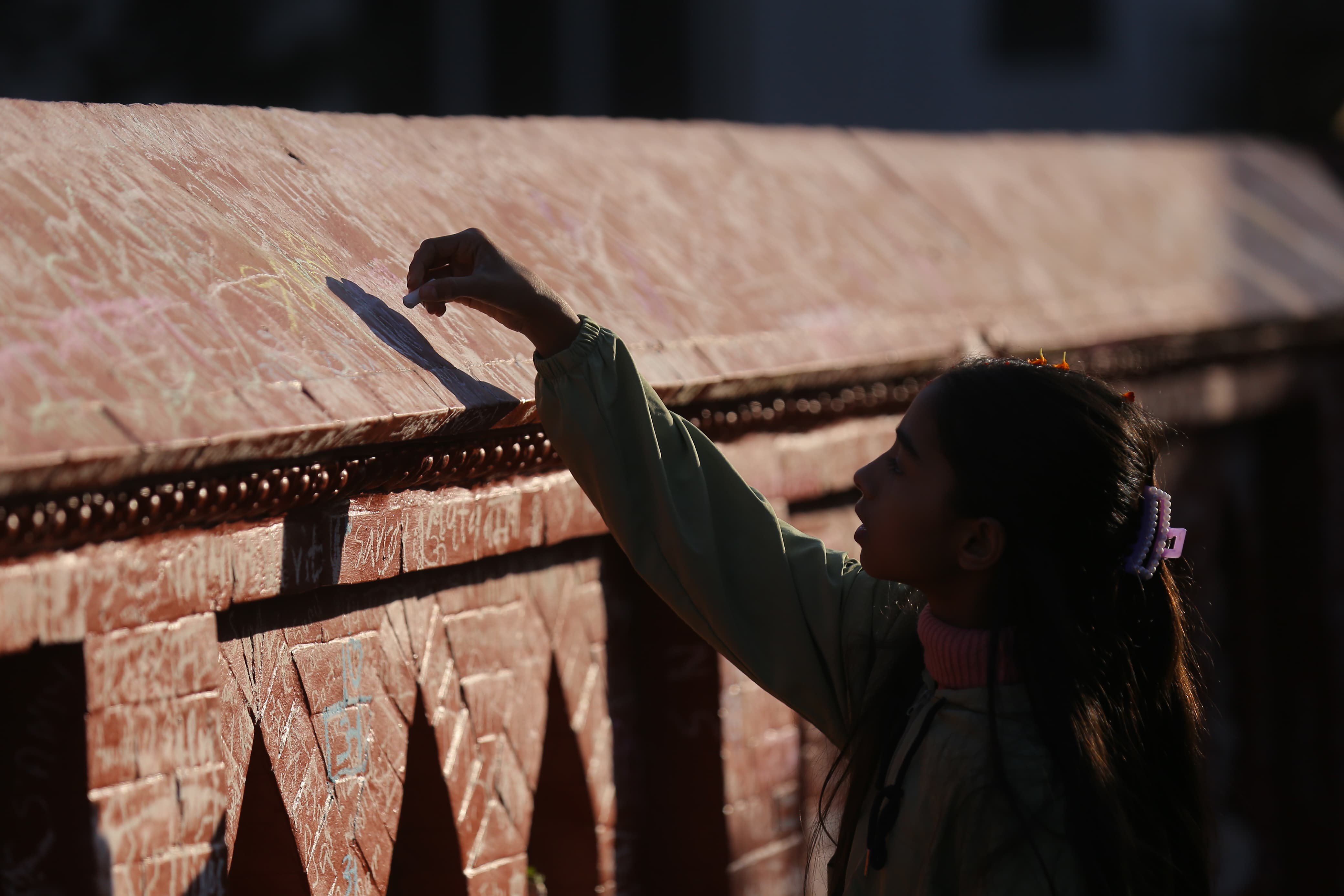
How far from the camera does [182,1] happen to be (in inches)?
341

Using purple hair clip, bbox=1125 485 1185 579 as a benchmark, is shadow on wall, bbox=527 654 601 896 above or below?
below

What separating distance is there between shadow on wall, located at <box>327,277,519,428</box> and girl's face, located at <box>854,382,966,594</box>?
1.47 ft

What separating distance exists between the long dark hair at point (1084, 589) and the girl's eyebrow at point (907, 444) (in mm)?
33

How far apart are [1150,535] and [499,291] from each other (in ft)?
2.52

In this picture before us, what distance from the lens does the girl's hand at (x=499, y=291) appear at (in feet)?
5.29

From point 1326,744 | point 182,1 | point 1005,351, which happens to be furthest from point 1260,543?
point 182,1

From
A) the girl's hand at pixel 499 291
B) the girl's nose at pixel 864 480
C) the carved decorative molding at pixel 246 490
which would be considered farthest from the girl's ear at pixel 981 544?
the carved decorative molding at pixel 246 490

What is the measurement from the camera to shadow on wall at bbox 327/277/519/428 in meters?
1.66

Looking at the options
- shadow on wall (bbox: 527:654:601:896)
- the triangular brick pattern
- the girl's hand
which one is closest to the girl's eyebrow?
the girl's hand

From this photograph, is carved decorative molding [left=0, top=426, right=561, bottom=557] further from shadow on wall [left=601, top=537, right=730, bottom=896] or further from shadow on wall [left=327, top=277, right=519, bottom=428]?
shadow on wall [left=601, top=537, right=730, bottom=896]

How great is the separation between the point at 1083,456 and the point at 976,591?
7.7 inches

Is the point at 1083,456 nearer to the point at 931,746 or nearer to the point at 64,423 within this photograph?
the point at 931,746

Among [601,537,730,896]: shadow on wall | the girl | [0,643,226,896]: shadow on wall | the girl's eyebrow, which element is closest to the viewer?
[0,643,226,896]: shadow on wall

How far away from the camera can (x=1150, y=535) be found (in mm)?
1530
